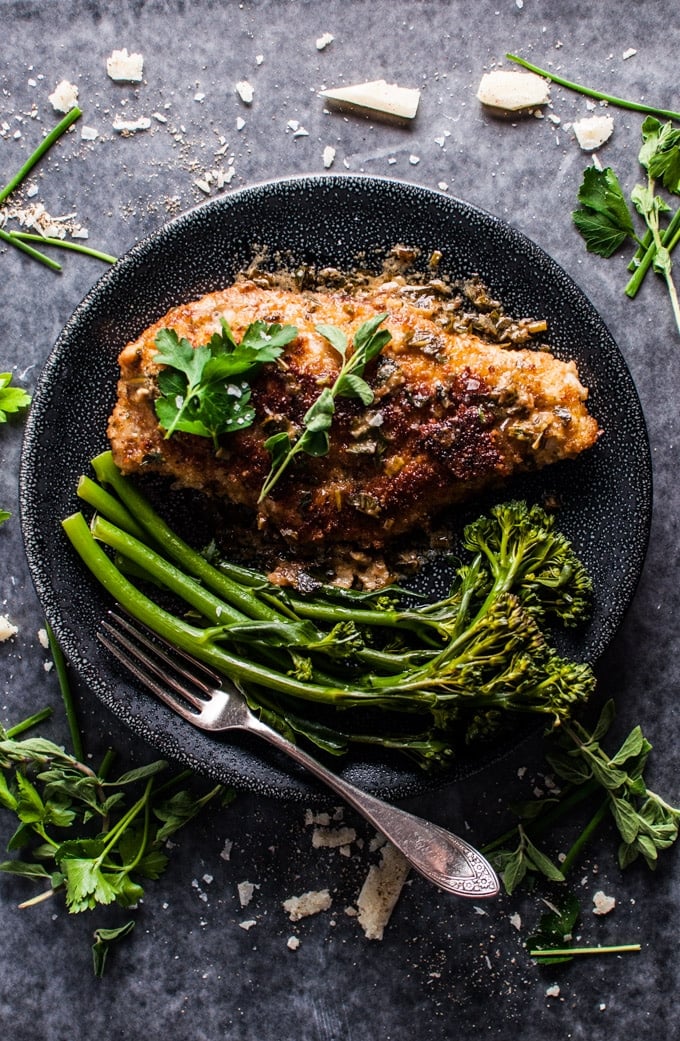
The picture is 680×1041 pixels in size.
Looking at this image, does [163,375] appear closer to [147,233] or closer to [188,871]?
[147,233]

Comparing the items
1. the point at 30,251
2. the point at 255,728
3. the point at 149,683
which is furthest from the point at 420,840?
the point at 30,251

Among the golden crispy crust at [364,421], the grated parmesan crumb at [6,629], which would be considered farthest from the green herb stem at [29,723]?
the golden crispy crust at [364,421]

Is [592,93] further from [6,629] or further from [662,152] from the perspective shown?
[6,629]

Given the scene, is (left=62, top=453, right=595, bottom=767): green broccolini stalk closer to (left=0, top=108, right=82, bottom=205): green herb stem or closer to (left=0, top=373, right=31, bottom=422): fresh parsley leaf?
(left=0, top=373, right=31, bottom=422): fresh parsley leaf

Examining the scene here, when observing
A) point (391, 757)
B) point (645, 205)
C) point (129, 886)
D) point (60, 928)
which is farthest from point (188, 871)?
point (645, 205)

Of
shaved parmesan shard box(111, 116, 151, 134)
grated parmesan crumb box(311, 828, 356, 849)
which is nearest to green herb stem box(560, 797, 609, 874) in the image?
grated parmesan crumb box(311, 828, 356, 849)
